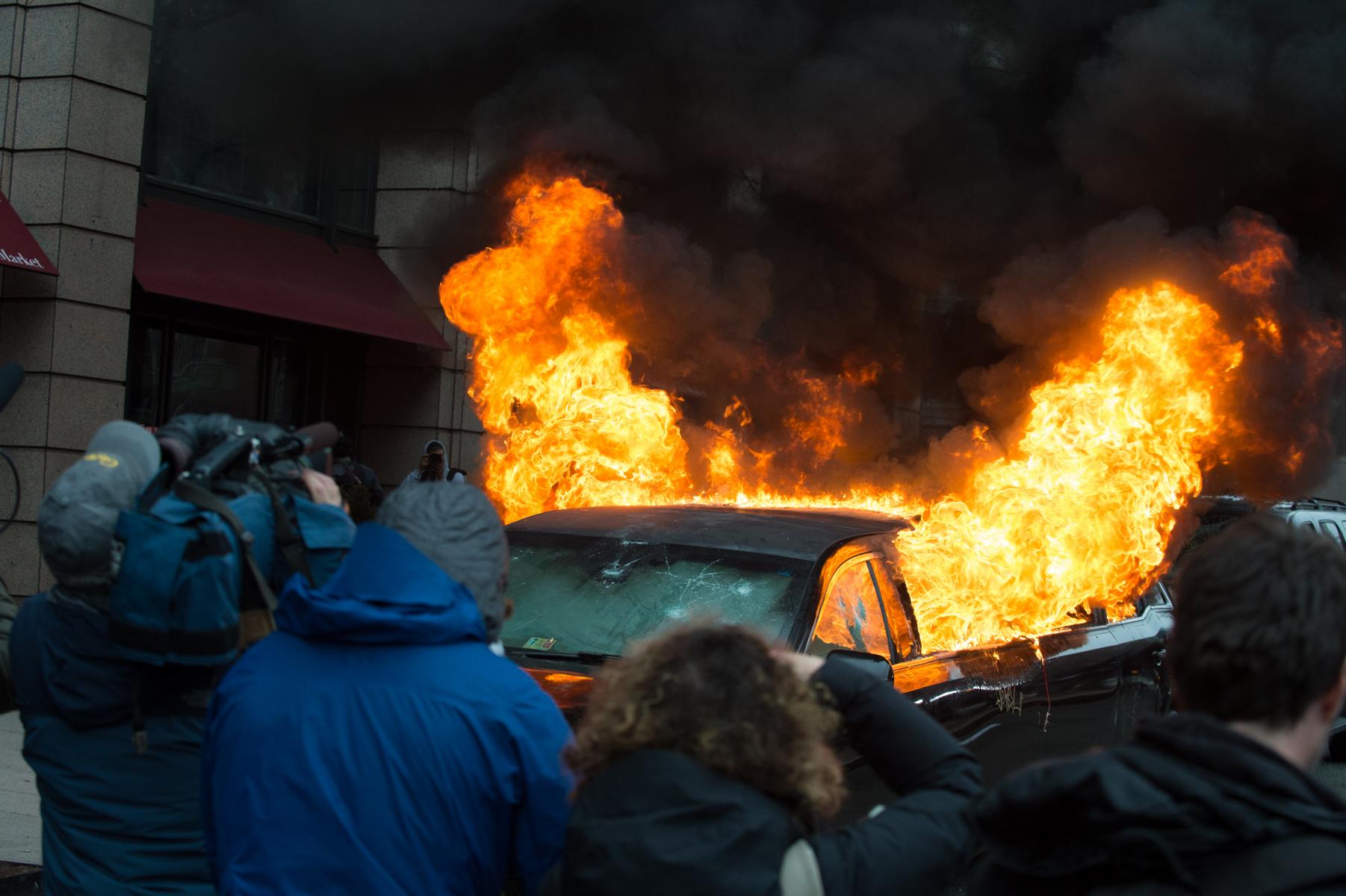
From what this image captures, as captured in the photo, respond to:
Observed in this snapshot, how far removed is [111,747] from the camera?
2652mm

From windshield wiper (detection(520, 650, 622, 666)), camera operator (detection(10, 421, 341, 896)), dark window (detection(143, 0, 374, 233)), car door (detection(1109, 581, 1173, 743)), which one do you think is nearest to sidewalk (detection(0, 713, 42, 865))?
windshield wiper (detection(520, 650, 622, 666))

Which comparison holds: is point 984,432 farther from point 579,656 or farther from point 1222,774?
point 1222,774

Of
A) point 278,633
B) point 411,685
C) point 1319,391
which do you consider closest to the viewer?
point 411,685

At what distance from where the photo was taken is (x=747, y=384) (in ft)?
25.5

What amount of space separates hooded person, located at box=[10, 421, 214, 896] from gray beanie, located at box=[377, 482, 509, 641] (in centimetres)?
73

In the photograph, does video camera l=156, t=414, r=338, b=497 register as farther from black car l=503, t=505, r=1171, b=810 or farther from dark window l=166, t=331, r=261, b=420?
dark window l=166, t=331, r=261, b=420

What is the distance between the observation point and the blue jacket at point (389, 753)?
205 cm

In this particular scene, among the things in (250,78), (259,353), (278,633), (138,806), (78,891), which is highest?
(250,78)

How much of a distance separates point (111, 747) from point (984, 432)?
5836mm

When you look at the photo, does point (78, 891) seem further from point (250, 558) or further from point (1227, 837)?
point (1227, 837)

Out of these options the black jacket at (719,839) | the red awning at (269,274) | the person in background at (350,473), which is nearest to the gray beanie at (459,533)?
the black jacket at (719,839)

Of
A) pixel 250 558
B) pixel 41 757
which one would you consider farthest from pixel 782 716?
pixel 41 757

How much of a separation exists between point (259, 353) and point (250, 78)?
2.91 metres

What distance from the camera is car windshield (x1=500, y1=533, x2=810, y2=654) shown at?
14.8ft
